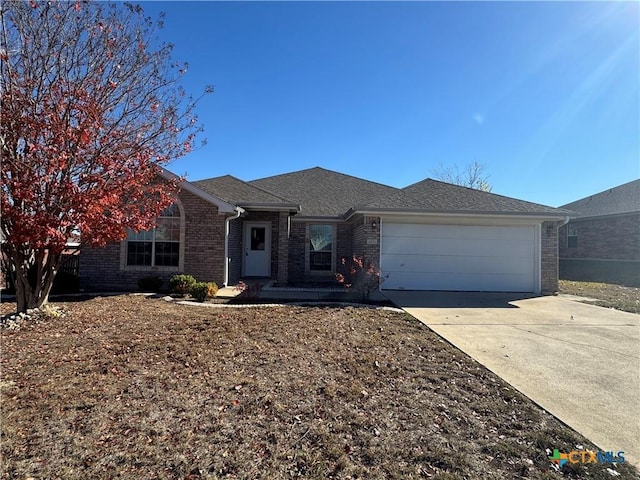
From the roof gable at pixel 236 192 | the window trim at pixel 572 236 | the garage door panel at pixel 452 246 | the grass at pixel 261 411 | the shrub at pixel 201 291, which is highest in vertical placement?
the roof gable at pixel 236 192

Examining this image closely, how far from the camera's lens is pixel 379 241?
11.7 m

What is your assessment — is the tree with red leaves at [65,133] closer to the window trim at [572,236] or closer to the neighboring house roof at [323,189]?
the neighboring house roof at [323,189]

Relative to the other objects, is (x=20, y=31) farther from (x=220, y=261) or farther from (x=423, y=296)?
(x=423, y=296)

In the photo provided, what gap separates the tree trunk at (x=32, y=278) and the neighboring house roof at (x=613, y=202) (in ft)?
71.7

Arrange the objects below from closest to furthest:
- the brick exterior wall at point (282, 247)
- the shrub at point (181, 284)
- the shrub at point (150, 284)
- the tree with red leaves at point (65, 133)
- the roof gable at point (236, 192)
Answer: the tree with red leaves at point (65, 133), the shrub at point (181, 284), the shrub at point (150, 284), the roof gable at point (236, 192), the brick exterior wall at point (282, 247)

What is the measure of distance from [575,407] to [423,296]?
7176 mm

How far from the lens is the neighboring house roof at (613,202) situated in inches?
773

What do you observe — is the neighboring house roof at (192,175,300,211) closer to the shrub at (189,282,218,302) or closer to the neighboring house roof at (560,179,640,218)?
the shrub at (189,282,218,302)

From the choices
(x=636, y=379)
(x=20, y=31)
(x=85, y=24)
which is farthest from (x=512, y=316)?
(x=20, y=31)

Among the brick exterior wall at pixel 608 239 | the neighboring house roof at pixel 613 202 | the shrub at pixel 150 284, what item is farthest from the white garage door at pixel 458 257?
the brick exterior wall at pixel 608 239

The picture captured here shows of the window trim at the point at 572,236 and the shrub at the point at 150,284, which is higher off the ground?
the window trim at the point at 572,236

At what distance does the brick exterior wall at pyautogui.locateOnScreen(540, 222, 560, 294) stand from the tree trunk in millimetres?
13428

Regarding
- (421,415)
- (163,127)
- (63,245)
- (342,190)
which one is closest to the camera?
(421,415)

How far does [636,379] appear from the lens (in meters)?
4.27
